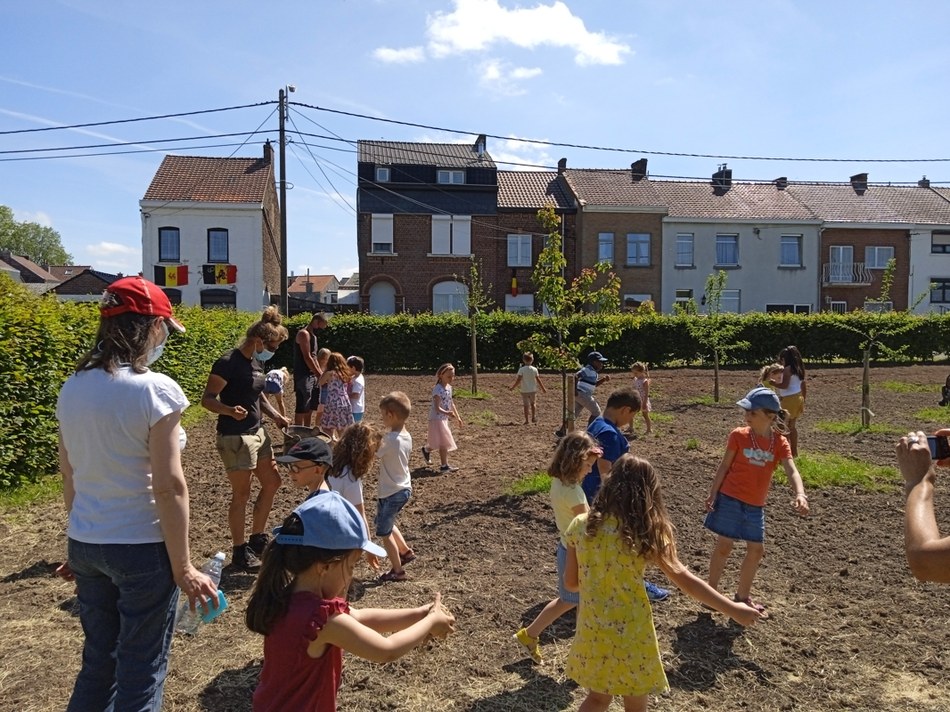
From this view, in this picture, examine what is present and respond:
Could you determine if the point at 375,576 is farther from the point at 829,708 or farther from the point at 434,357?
the point at 434,357

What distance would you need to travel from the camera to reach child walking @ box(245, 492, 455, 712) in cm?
229

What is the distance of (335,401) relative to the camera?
938 centimetres

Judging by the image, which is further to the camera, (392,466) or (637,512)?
(392,466)

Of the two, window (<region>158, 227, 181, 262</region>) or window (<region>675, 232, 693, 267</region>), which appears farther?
window (<region>675, 232, 693, 267</region>)

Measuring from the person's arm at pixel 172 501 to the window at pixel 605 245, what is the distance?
115ft

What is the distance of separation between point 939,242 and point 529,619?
44.0 meters

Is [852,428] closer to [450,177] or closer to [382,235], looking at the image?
[382,235]

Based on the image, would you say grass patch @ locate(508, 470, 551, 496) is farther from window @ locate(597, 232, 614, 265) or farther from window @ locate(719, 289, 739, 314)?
window @ locate(719, 289, 739, 314)

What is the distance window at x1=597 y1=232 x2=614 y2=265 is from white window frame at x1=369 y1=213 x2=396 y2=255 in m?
10.2

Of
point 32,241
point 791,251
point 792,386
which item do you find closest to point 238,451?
point 792,386

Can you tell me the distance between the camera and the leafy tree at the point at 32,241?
79688 millimetres

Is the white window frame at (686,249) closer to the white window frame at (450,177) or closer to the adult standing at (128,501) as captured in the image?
the white window frame at (450,177)

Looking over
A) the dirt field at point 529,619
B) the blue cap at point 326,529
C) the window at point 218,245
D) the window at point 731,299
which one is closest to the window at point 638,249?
the window at point 731,299

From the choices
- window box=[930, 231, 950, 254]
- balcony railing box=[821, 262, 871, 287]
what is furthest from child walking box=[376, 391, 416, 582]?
window box=[930, 231, 950, 254]
